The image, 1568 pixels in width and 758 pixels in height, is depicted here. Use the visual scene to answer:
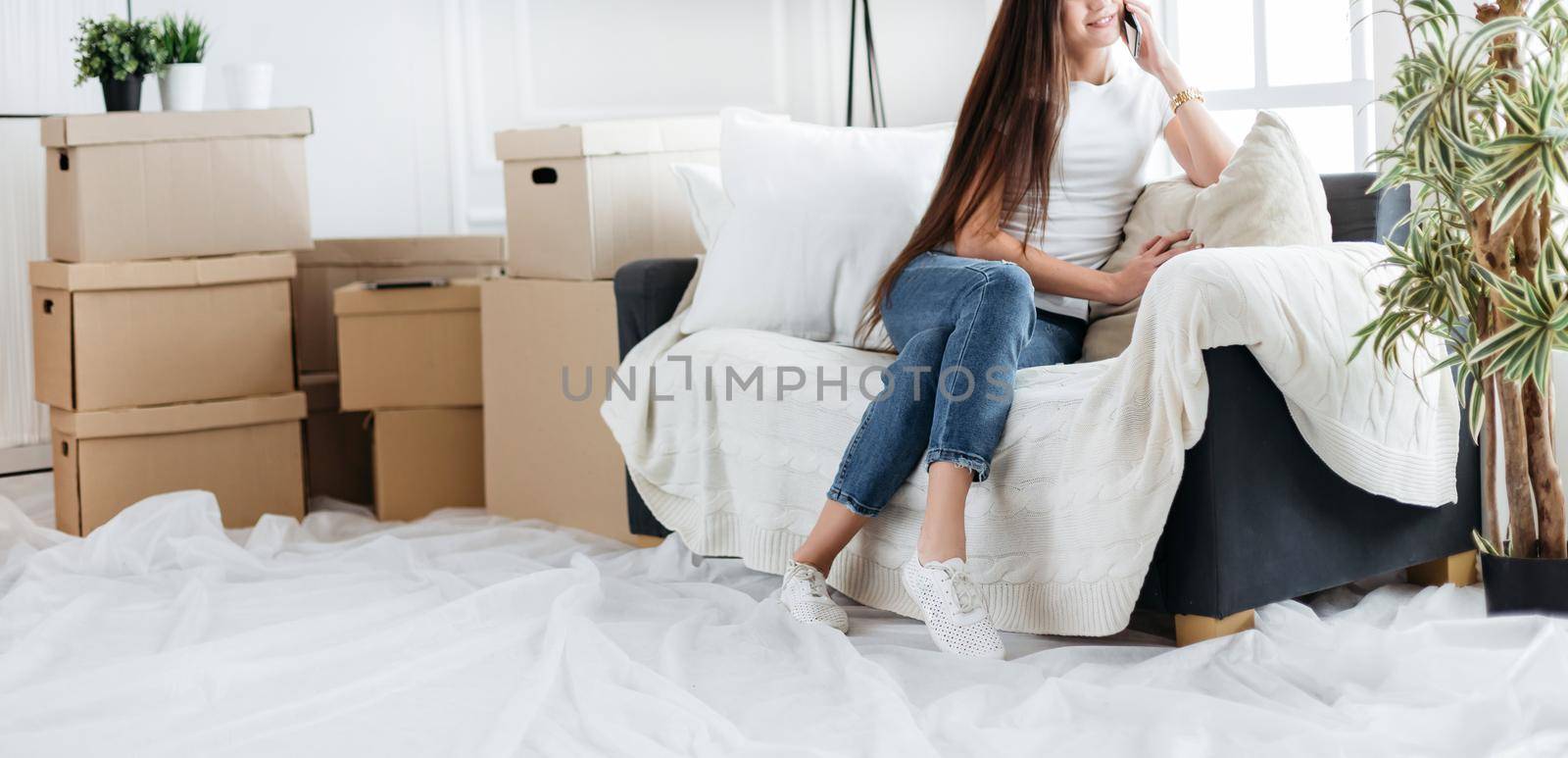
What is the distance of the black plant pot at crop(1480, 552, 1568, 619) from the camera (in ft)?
5.27

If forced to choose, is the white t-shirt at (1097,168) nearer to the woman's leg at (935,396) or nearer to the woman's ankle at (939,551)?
the woman's leg at (935,396)

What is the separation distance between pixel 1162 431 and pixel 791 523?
614 mm

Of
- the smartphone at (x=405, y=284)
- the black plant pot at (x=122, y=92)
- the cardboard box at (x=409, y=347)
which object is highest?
the black plant pot at (x=122, y=92)

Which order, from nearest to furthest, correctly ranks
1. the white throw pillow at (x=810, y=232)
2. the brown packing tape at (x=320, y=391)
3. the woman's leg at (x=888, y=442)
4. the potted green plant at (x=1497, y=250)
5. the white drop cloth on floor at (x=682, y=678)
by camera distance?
the white drop cloth on floor at (x=682, y=678)
the potted green plant at (x=1497, y=250)
the woman's leg at (x=888, y=442)
the white throw pillow at (x=810, y=232)
the brown packing tape at (x=320, y=391)

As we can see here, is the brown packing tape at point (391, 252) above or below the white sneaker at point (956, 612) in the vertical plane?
above

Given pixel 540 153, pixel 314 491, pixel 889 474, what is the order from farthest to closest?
1. pixel 314 491
2. pixel 540 153
3. pixel 889 474

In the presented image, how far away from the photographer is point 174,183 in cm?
256

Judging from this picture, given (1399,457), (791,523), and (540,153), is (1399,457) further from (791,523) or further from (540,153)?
(540,153)

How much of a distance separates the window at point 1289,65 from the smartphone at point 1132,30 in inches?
20.0

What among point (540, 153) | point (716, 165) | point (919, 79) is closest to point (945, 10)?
point (919, 79)

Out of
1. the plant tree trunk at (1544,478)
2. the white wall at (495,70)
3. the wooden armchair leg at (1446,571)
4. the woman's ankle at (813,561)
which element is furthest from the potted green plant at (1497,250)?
the white wall at (495,70)

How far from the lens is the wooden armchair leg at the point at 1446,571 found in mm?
1873

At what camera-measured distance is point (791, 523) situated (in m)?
1.94

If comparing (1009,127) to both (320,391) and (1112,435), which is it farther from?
(320,391)
